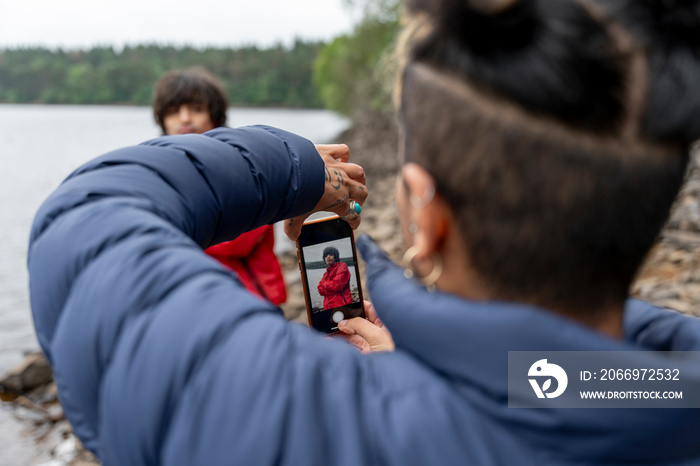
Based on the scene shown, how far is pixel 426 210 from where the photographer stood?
2.72ft

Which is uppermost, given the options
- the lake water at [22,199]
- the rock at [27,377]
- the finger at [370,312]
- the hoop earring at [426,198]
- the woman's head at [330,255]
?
the hoop earring at [426,198]

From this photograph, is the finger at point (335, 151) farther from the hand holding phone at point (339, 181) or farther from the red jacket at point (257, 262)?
the red jacket at point (257, 262)

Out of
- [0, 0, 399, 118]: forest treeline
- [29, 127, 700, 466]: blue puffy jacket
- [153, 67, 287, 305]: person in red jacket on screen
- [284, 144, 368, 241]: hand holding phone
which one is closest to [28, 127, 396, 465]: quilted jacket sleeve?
[29, 127, 700, 466]: blue puffy jacket

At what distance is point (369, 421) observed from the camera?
Answer: 0.75 meters

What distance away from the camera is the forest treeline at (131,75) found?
2997 inches

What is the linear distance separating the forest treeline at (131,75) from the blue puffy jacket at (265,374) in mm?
77324

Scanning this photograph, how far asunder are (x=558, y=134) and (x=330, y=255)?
3.93 ft

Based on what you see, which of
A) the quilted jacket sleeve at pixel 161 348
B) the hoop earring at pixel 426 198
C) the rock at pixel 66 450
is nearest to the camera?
the quilted jacket sleeve at pixel 161 348

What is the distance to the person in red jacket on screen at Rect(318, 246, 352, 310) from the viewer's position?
1805 mm

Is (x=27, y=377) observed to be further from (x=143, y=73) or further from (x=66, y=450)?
(x=143, y=73)

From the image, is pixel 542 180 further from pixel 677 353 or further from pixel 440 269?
pixel 677 353

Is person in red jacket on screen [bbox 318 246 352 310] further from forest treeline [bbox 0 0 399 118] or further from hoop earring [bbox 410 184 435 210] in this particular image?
forest treeline [bbox 0 0 399 118]

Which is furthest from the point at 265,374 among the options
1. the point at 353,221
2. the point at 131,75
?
the point at 131,75

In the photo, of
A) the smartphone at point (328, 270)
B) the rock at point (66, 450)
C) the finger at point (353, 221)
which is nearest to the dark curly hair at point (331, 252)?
the smartphone at point (328, 270)
